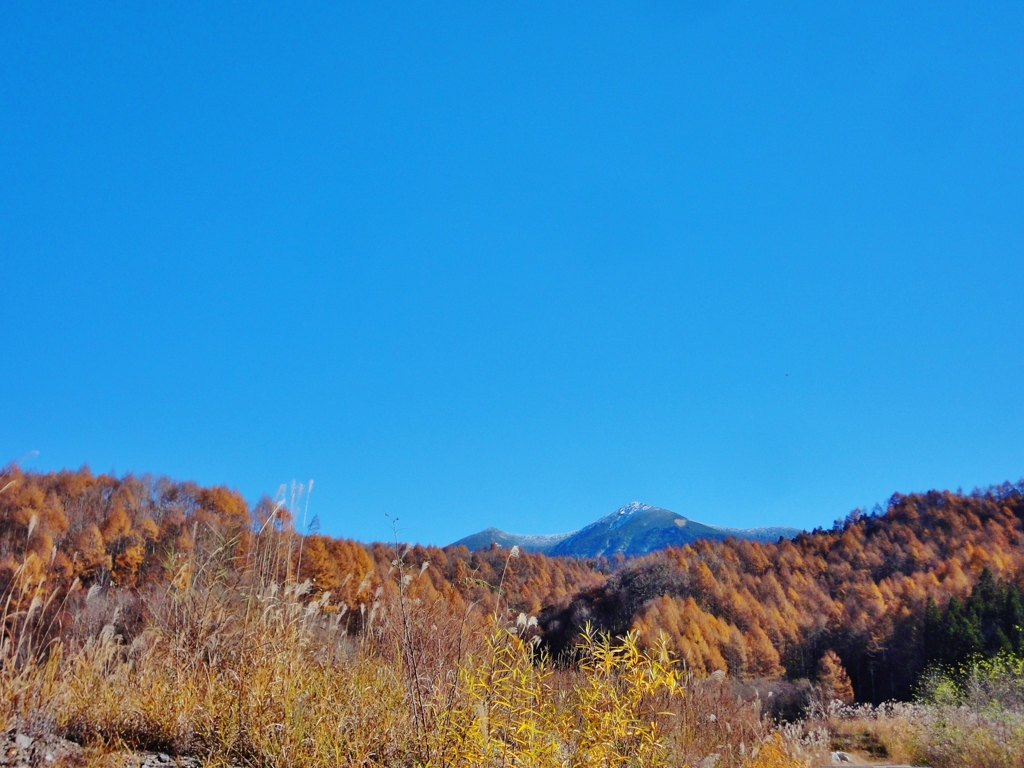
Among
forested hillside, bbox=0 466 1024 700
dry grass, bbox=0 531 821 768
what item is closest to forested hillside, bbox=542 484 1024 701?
forested hillside, bbox=0 466 1024 700

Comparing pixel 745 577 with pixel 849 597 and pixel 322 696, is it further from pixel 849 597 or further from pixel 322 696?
pixel 322 696

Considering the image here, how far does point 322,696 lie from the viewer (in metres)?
3.10

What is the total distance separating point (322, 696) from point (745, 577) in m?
66.6

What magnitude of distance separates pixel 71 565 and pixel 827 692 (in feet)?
111

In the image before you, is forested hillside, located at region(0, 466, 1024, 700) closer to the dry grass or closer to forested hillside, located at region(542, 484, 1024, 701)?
forested hillside, located at region(542, 484, 1024, 701)

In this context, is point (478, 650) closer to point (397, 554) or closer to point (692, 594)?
point (397, 554)

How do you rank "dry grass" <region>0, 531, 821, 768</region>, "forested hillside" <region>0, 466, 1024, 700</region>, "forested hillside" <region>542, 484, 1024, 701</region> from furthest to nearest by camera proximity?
"forested hillside" <region>542, 484, 1024, 701</region>, "forested hillside" <region>0, 466, 1024, 700</region>, "dry grass" <region>0, 531, 821, 768</region>

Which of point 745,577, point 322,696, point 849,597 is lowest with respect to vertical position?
point 322,696

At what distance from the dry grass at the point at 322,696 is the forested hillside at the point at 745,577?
1280cm

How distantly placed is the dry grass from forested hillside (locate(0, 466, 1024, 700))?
12.8m

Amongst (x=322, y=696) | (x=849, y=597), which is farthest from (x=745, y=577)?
(x=322, y=696)

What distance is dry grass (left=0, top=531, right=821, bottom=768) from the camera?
2.38 meters

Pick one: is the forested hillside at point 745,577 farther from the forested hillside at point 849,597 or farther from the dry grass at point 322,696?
the dry grass at point 322,696

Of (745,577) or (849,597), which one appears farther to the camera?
(745,577)
